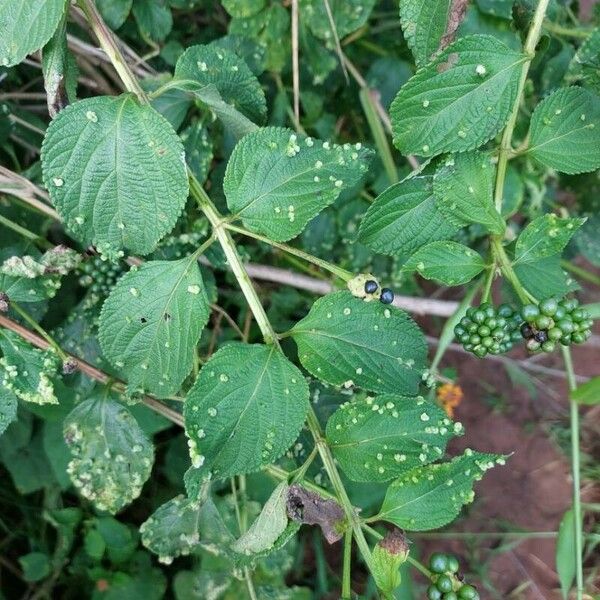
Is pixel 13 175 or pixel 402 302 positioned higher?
pixel 13 175

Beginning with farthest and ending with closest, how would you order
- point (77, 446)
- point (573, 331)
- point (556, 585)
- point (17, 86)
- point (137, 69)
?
point (556, 585) → point (17, 86) → point (137, 69) → point (77, 446) → point (573, 331)

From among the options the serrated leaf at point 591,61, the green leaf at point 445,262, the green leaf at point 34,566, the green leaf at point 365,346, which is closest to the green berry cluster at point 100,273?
the green leaf at point 365,346

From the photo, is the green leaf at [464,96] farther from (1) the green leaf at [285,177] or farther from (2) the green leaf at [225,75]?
(2) the green leaf at [225,75]

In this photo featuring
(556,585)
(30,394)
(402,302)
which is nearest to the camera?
(30,394)

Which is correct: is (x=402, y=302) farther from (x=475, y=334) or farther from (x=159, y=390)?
(x=159, y=390)

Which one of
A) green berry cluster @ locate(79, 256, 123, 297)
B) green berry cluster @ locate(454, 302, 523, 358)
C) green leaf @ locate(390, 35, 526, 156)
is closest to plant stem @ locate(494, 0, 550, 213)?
green leaf @ locate(390, 35, 526, 156)

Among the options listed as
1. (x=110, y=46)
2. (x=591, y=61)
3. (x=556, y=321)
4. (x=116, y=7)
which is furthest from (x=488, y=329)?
(x=116, y=7)

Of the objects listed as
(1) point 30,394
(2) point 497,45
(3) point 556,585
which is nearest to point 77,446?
(1) point 30,394

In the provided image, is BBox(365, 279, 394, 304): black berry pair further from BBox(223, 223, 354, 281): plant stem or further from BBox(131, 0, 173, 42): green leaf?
BBox(131, 0, 173, 42): green leaf
